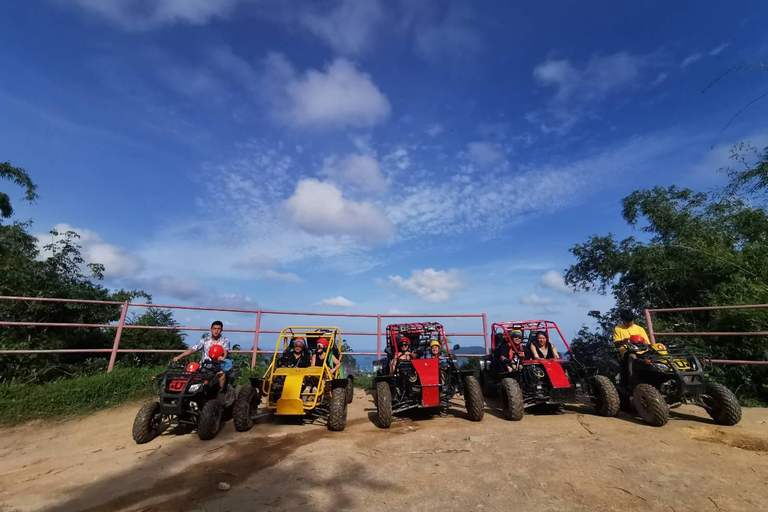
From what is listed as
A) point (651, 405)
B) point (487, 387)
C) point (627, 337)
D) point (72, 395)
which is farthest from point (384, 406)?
point (72, 395)

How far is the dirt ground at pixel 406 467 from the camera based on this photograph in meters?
3.45

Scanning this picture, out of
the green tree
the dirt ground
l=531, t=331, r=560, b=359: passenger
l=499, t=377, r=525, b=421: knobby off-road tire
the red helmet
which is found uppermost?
the green tree

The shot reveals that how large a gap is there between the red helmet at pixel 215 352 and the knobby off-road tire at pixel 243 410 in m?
0.70

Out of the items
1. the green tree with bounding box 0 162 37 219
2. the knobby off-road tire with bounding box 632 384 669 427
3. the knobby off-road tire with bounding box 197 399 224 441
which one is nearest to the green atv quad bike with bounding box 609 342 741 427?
the knobby off-road tire with bounding box 632 384 669 427

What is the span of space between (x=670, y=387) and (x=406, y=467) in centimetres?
431

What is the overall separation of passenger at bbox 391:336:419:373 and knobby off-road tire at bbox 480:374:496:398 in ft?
5.75

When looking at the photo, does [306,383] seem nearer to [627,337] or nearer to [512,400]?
[512,400]

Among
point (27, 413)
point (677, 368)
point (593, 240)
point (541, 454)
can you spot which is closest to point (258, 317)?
point (27, 413)

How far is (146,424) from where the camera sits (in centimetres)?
530

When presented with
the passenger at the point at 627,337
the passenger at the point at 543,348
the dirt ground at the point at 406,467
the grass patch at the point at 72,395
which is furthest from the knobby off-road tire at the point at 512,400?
the grass patch at the point at 72,395

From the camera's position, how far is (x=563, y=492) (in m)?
3.51

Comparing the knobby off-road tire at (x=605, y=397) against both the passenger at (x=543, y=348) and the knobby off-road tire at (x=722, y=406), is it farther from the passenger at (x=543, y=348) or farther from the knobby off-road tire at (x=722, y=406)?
the knobby off-road tire at (x=722, y=406)

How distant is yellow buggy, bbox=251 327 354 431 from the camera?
588 cm

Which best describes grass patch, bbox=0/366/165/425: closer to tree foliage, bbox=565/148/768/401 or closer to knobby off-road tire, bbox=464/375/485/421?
knobby off-road tire, bbox=464/375/485/421
